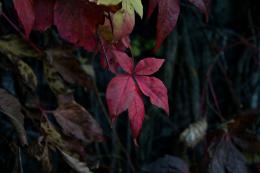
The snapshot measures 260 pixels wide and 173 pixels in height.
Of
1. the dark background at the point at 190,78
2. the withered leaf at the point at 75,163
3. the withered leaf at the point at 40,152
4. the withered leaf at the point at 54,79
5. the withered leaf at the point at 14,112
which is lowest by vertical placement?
the dark background at the point at 190,78

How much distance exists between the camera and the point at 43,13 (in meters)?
0.73

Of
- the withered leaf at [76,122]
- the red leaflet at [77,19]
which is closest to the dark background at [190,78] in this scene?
the withered leaf at [76,122]

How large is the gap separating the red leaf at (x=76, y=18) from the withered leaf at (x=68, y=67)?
0.36 m

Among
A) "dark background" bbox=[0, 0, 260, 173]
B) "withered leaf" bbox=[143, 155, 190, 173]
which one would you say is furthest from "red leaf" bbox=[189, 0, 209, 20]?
"dark background" bbox=[0, 0, 260, 173]

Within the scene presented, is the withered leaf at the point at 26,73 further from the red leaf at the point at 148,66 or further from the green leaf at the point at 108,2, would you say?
the green leaf at the point at 108,2

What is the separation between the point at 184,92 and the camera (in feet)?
5.65

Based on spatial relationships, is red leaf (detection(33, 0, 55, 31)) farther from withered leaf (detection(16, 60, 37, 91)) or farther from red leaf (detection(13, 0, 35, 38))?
withered leaf (detection(16, 60, 37, 91))

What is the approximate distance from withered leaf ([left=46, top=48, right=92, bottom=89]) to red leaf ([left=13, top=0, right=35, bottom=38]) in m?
0.39

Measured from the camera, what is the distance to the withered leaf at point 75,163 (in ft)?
3.12

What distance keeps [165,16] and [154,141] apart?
1.04 metres

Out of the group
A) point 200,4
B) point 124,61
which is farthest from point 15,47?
point 200,4

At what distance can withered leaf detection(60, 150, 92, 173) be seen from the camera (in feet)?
3.12

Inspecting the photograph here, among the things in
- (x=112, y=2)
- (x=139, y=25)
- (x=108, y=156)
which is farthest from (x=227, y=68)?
(x=112, y=2)

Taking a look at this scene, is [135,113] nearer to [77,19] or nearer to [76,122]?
[77,19]
